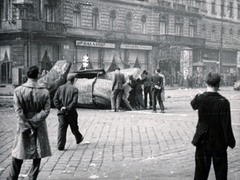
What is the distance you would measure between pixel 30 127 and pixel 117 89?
9761 millimetres

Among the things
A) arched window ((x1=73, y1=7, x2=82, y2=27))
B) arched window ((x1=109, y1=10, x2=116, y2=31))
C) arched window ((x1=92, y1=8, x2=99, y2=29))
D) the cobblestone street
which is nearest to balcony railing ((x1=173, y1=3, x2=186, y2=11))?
arched window ((x1=73, y1=7, x2=82, y2=27))

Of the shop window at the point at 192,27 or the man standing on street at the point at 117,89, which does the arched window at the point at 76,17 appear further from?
the shop window at the point at 192,27

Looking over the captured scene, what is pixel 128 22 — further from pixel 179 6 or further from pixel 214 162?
pixel 214 162

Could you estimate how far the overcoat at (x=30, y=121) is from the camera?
4.57 m

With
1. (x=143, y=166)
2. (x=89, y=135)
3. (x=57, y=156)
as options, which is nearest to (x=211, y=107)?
(x=143, y=166)

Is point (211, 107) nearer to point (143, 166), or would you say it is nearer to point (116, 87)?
point (143, 166)

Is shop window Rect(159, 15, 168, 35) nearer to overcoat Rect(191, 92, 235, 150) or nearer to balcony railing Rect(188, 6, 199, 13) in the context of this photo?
balcony railing Rect(188, 6, 199, 13)

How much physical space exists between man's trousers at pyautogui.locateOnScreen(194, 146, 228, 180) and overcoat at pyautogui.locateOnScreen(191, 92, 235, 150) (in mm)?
70

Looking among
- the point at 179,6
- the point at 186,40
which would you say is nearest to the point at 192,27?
the point at 186,40

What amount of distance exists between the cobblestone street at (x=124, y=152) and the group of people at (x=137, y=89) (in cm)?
279

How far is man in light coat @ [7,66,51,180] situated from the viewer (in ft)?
15.0

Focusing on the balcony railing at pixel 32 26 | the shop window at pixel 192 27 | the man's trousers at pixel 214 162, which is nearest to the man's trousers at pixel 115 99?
the shop window at pixel 192 27

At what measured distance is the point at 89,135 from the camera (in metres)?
8.80

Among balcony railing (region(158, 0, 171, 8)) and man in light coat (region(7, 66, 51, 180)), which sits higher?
balcony railing (region(158, 0, 171, 8))
